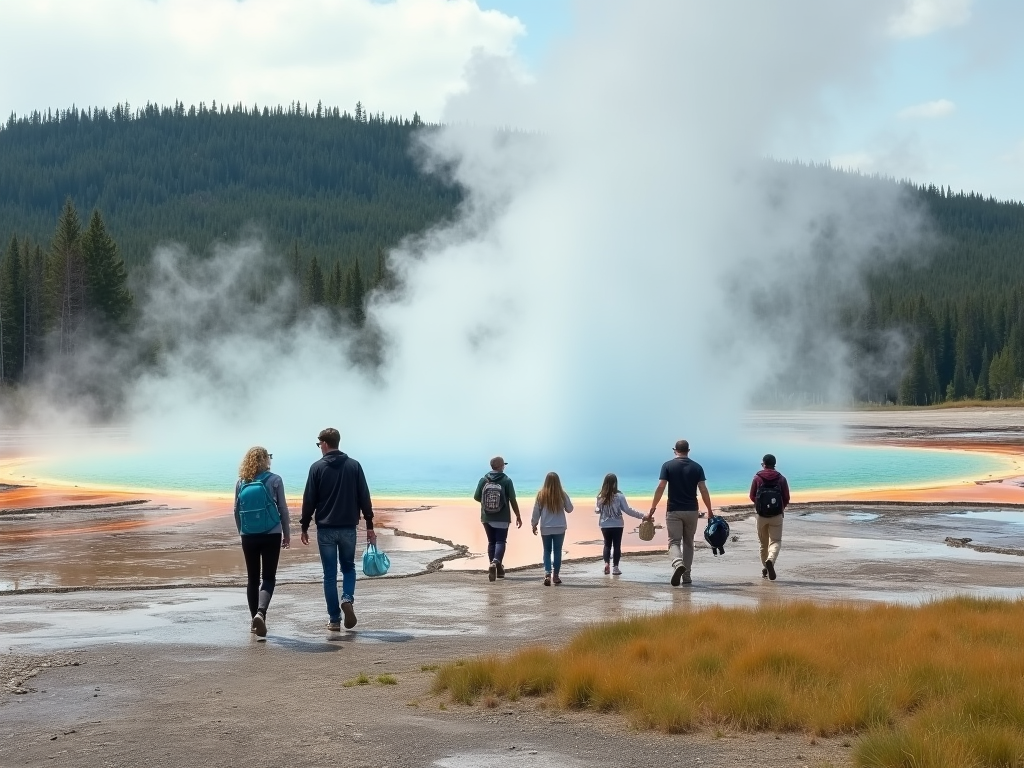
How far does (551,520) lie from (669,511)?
147 centimetres

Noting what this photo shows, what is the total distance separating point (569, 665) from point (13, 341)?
8749 cm

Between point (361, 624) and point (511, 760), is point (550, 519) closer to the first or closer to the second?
point (361, 624)

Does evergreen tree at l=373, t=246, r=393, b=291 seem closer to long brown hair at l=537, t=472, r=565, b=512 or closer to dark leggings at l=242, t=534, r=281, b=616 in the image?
long brown hair at l=537, t=472, r=565, b=512

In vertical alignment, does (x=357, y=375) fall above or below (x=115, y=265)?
below

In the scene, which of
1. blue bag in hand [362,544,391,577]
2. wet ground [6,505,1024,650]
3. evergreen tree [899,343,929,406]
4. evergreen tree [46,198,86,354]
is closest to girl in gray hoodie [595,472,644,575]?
wet ground [6,505,1024,650]

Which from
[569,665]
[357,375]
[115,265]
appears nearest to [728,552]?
[569,665]

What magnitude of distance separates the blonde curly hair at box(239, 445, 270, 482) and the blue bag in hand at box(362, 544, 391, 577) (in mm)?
1427

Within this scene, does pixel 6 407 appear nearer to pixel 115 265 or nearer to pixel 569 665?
pixel 115 265

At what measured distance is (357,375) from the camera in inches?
2948

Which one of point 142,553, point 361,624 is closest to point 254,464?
point 361,624

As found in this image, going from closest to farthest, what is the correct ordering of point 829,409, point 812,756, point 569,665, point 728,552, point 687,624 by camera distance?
point 812,756 < point 569,665 < point 687,624 < point 728,552 < point 829,409

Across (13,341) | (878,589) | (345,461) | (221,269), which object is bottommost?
(878,589)

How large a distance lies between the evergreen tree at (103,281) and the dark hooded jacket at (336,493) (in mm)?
76495

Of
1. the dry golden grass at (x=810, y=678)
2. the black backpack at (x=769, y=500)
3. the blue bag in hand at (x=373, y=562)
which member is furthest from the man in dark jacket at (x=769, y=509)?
the blue bag in hand at (x=373, y=562)
